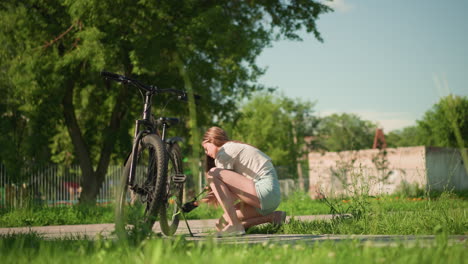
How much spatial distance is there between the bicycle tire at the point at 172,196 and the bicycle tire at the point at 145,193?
0.28 meters

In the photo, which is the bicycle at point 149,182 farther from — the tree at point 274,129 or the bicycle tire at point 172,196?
the tree at point 274,129

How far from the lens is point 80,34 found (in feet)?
46.0

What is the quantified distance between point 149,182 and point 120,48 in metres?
10.9

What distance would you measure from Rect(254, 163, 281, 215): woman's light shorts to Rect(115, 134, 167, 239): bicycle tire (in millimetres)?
1068

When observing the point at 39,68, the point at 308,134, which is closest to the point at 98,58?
the point at 39,68

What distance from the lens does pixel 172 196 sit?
4.77 metres

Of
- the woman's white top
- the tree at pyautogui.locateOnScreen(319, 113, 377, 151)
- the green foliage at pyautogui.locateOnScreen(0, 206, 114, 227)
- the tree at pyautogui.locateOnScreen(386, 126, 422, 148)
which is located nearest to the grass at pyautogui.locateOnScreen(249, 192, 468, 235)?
the woman's white top

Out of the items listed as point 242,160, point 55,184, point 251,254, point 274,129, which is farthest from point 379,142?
point 274,129

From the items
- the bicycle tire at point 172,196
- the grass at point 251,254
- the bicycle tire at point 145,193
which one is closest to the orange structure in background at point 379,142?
the bicycle tire at point 172,196

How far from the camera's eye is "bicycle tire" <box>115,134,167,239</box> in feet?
11.3

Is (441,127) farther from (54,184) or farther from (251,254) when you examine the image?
(251,254)

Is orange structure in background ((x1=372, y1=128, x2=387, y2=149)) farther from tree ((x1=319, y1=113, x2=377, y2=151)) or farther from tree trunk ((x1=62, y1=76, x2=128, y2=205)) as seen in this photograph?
tree ((x1=319, y1=113, x2=377, y2=151))

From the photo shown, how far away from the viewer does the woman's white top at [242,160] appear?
4855 mm

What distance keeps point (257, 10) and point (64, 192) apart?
11.2m
